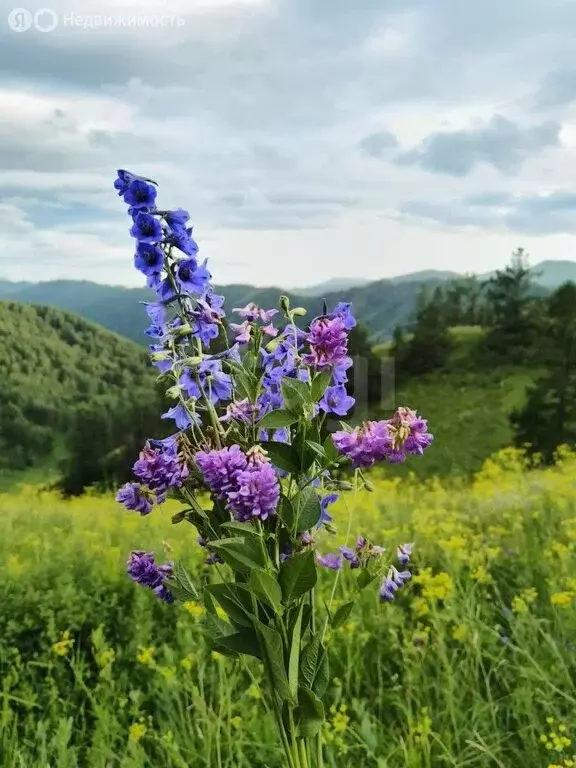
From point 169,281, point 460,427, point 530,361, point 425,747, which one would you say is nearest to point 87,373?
point 460,427

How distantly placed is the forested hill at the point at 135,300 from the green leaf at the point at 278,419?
1.63m

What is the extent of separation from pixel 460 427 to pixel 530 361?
0.90 feet

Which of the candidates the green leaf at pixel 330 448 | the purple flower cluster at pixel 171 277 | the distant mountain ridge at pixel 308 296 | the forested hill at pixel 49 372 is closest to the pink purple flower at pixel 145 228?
the purple flower cluster at pixel 171 277

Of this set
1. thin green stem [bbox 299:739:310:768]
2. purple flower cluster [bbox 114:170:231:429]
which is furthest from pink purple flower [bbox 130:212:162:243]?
thin green stem [bbox 299:739:310:768]

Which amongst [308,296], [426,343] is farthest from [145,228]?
[426,343]

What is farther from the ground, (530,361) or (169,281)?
(169,281)

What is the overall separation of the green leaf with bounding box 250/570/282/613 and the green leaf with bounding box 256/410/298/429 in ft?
0.36

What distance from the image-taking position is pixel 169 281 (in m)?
0.77

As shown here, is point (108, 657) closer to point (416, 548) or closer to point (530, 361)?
point (416, 548)

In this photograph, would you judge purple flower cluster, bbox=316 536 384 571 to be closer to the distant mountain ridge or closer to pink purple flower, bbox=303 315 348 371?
pink purple flower, bbox=303 315 348 371

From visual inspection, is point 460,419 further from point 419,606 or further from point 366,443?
point 366,443

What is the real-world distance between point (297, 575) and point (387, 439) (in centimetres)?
12

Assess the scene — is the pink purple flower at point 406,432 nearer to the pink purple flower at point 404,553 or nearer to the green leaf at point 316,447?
the green leaf at point 316,447

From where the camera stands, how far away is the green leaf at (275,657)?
727 mm
